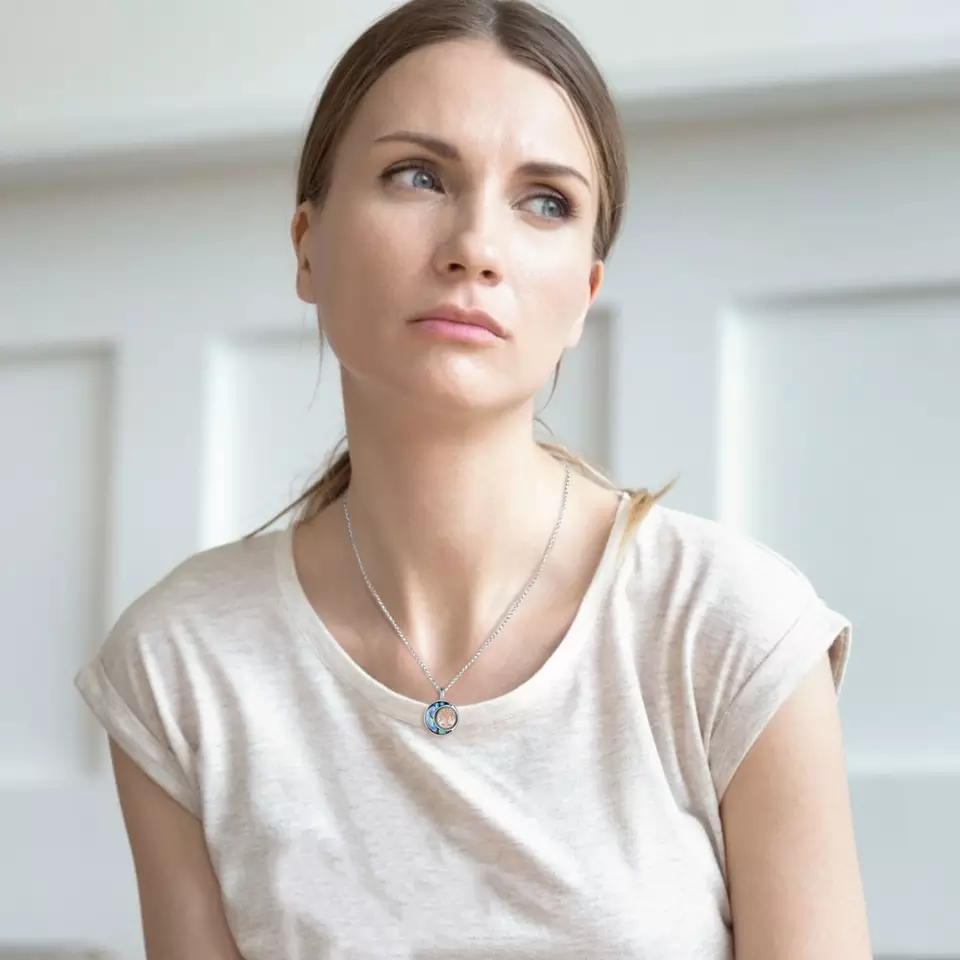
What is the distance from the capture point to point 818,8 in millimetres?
1279

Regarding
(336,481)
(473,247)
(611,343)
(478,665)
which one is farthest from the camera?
(611,343)

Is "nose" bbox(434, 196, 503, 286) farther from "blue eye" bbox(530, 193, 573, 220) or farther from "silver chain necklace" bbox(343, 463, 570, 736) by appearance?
"silver chain necklace" bbox(343, 463, 570, 736)

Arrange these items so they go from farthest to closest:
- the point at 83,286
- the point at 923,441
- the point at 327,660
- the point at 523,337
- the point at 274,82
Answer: the point at 83,286
the point at 274,82
the point at 923,441
the point at 327,660
the point at 523,337

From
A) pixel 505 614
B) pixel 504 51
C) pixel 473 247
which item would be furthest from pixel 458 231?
pixel 505 614

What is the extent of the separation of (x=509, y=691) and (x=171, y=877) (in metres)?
0.31

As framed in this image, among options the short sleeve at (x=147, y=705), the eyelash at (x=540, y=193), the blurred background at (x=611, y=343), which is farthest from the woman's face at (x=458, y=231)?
the blurred background at (x=611, y=343)

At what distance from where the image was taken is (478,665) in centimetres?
100

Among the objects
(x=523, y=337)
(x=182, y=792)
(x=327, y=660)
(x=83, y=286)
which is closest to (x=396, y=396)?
(x=523, y=337)

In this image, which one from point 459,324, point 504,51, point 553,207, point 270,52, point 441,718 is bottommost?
point 441,718

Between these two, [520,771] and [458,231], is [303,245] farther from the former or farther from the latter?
[520,771]

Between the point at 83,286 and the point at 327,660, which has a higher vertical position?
the point at 83,286

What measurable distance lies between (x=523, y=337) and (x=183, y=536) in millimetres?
699

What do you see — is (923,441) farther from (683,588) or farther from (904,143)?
(683,588)

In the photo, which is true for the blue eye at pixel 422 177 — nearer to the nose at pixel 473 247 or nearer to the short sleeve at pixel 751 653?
the nose at pixel 473 247
